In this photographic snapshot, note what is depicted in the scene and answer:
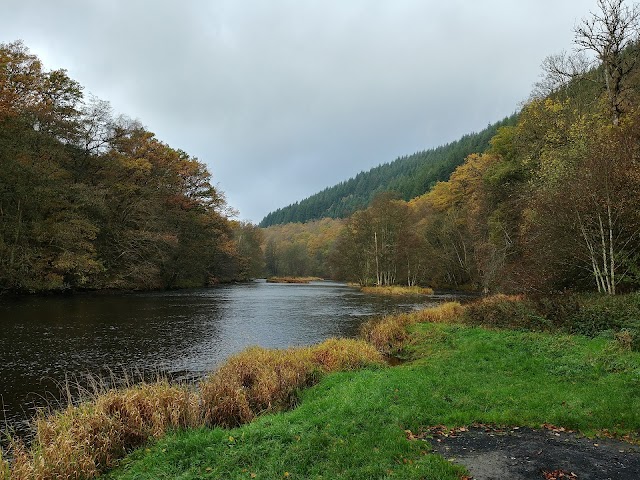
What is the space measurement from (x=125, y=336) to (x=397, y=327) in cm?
1289

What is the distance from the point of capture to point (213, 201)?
6781 centimetres

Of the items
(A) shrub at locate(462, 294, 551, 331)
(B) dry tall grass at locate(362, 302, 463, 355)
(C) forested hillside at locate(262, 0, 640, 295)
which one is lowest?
(B) dry tall grass at locate(362, 302, 463, 355)

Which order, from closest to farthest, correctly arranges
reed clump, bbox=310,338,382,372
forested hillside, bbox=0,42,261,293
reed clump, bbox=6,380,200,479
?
reed clump, bbox=6,380,200,479 → reed clump, bbox=310,338,382,372 → forested hillside, bbox=0,42,261,293

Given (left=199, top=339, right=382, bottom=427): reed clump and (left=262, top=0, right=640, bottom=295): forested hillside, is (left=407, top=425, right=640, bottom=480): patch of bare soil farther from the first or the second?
(left=262, top=0, right=640, bottom=295): forested hillside

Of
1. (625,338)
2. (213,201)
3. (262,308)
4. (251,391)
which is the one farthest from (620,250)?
(213,201)

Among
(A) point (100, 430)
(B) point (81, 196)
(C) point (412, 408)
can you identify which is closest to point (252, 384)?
(A) point (100, 430)

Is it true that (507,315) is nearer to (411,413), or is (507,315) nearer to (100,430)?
(411,413)

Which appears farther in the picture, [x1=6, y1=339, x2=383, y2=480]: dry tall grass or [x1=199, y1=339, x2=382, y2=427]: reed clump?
[x1=199, y1=339, x2=382, y2=427]: reed clump

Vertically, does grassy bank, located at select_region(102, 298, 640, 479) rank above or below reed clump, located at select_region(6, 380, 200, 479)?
below

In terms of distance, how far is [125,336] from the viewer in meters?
19.5

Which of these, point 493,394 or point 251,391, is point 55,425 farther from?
point 493,394

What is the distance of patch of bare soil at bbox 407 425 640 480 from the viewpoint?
582 centimetres

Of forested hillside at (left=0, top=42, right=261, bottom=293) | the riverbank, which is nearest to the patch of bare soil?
the riverbank

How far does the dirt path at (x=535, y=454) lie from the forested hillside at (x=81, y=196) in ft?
127
